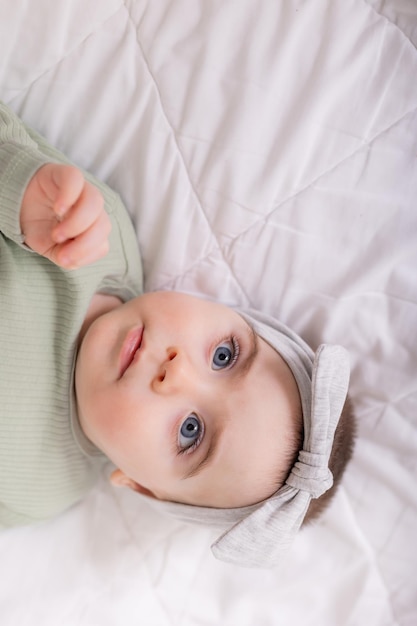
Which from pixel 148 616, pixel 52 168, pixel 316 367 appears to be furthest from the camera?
pixel 148 616

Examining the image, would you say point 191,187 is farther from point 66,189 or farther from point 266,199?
point 66,189

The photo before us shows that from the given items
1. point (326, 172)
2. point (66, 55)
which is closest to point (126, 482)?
point (326, 172)

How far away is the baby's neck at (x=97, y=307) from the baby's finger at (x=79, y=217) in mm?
347

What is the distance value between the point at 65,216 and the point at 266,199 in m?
0.46

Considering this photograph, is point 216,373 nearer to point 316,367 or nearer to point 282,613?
point 316,367

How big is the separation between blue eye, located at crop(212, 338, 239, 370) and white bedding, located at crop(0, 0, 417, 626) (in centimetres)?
16

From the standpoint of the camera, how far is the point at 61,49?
1.21 metres

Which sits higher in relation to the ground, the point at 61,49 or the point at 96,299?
the point at 61,49

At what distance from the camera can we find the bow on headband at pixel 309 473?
1042 millimetres

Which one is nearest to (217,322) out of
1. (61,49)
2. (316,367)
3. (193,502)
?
(316,367)

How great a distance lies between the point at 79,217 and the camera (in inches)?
34.8

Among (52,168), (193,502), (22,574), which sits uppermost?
(52,168)

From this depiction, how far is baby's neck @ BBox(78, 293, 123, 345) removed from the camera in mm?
1222

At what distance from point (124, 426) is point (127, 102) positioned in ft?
1.97
